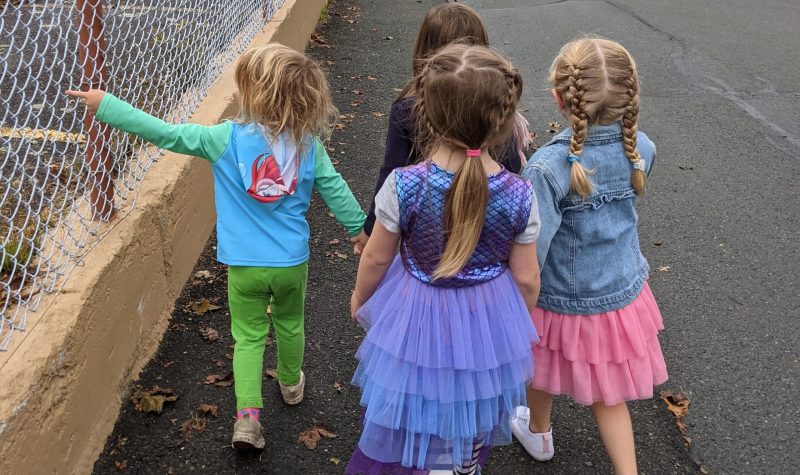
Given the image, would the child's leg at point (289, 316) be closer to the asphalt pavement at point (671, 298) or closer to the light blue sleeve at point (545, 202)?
the asphalt pavement at point (671, 298)

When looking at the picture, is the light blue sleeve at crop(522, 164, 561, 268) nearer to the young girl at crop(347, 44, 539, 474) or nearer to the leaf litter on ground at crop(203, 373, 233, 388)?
the young girl at crop(347, 44, 539, 474)

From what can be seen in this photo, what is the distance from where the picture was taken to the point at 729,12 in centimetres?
1000

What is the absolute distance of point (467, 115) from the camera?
212 centimetres

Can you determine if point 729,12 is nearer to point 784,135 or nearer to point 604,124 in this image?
point 784,135

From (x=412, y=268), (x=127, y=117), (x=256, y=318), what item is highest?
(x=127, y=117)

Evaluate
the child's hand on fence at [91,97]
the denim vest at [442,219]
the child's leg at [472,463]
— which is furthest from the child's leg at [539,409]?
the child's hand on fence at [91,97]

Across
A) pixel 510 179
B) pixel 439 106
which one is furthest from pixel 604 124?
pixel 439 106

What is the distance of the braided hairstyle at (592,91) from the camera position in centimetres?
241

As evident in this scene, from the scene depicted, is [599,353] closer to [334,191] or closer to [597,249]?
[597,249]

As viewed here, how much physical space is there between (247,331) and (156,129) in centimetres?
86

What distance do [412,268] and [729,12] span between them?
30.4ft

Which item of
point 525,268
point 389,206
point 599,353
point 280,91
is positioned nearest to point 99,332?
point 280,91

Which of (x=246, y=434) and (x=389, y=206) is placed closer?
(x=389, y=206)

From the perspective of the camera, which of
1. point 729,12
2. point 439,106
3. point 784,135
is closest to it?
point 439,106
